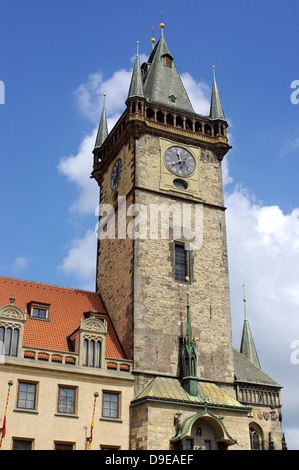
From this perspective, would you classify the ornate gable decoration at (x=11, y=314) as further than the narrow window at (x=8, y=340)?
Yes

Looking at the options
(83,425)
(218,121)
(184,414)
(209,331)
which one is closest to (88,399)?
(83,425)

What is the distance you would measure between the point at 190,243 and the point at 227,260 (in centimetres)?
250

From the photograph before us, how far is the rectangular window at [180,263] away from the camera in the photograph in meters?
33.7

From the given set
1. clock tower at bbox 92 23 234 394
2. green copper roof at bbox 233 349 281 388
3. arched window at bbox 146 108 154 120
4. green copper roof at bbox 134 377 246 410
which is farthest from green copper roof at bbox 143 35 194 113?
green copper roof at bbox 134 377 246 410

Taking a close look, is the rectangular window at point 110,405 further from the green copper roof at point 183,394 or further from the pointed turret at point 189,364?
the pointed turret at point 189,364

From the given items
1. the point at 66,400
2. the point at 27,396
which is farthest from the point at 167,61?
the point at 27,396

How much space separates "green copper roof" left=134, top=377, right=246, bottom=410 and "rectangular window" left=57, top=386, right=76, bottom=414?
2927mm

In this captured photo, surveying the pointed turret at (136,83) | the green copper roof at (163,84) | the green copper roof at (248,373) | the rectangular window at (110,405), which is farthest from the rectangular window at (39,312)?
the green copper roof at (163,84)

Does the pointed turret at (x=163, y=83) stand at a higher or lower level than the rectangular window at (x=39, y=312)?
higher

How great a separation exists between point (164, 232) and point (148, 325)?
210 inches

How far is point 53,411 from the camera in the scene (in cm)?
2766

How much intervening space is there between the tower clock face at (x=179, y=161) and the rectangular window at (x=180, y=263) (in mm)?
4624

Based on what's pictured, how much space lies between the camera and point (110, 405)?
29062 mm
